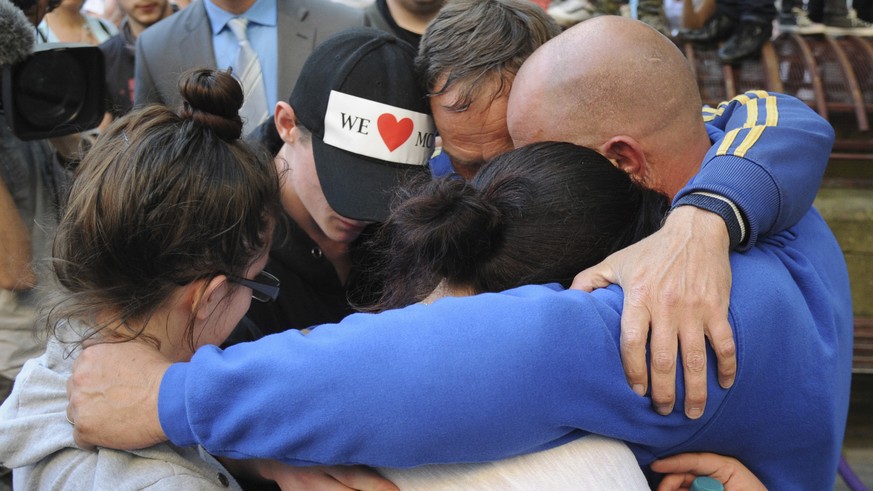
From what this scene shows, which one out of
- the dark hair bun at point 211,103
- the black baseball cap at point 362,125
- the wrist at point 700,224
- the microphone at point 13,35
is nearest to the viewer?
the wrist at point 700,224

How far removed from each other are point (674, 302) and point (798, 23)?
4070 mm

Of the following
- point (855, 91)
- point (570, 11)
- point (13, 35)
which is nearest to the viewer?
point (13, 35)

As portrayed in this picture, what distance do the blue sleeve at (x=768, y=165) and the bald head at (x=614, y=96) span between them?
0.12m

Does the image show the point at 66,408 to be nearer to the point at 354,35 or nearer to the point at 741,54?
the point at 354,35

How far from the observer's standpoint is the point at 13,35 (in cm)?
245

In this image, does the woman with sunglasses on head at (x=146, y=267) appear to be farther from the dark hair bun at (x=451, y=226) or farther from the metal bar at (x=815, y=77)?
the metal bar at (x=815, y=77)

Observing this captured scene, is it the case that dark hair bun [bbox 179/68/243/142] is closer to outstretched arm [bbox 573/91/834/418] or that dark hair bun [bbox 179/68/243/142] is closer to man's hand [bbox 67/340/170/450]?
man's hand [bbox 67/340/170/450]

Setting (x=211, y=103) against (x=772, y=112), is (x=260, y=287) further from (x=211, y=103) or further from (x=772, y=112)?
(x=772, y=112)

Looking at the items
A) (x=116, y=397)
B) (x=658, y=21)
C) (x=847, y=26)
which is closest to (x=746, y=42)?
(x=658, y=21)

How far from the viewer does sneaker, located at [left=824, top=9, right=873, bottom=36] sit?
479 centimetres

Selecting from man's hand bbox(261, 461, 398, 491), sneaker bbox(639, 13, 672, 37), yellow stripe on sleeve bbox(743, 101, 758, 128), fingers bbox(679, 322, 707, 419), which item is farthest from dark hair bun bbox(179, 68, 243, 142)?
sneaker bbox(639, 13, 672, 37)

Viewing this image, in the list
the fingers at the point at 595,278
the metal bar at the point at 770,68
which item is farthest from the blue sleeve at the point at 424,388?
the metal bar at the point at 770,68

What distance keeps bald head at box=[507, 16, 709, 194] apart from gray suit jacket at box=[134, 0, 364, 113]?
158 cm

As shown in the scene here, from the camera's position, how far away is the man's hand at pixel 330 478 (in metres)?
1.27
